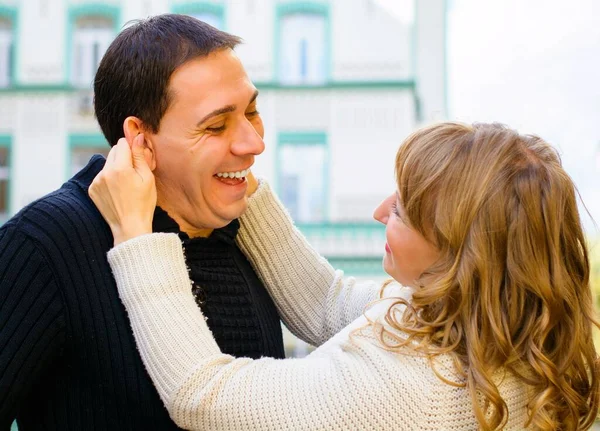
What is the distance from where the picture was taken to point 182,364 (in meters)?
1.27

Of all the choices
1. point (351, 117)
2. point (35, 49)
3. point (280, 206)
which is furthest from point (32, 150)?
point (280, 206)

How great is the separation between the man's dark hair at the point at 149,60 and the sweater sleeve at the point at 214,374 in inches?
11.5

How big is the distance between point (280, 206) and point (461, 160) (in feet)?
1.64

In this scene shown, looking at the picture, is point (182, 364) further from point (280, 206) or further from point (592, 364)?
point (592, 364)

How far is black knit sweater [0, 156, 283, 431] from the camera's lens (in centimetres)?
131

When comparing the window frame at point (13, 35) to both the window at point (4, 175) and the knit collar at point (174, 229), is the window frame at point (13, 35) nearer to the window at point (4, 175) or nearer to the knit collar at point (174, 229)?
the window at point (4, 175)

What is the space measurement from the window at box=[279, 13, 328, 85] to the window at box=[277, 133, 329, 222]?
71 centimetres

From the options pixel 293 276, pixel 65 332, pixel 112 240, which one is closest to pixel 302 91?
pixel 293 276

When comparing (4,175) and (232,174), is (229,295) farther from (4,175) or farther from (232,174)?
(4,175)

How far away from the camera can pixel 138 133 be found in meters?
1.52

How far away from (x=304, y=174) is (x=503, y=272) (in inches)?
353

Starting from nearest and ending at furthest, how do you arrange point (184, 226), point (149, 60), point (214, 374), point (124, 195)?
point (214, 374) < point (124, 195) < point (149, 60) < point (184, 226)

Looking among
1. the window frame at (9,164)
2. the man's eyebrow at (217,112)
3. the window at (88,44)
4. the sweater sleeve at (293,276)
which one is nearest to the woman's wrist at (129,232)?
the man's eyebrow at (217,112)

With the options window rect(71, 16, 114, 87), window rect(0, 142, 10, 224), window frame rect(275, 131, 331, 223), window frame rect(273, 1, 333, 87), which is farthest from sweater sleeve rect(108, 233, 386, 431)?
window rect(0, 142, 10, 224)
